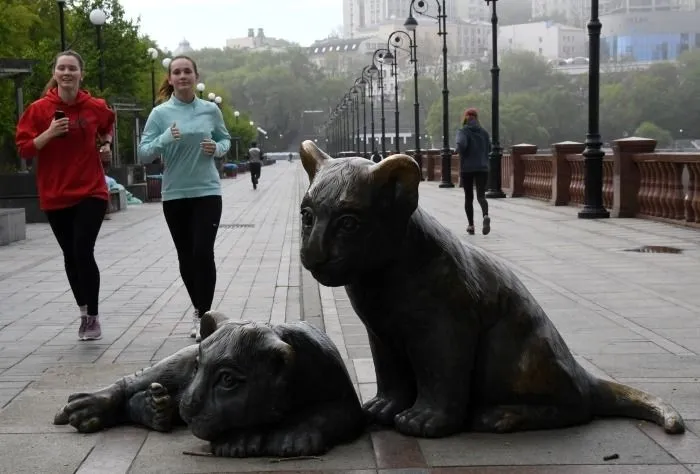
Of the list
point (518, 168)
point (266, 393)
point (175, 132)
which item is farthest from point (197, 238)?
point (518, 168)

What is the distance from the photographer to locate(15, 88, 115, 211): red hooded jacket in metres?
7.83

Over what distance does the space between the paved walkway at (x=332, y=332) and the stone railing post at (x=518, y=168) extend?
36.8 ft

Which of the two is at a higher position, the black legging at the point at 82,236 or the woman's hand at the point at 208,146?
the woman's hand at the point at 208,146

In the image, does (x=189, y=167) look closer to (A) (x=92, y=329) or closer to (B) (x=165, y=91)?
(B) (x=165, y=91)

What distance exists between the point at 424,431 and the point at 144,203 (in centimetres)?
2914

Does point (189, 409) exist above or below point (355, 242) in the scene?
below

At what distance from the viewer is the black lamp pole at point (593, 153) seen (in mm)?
21703

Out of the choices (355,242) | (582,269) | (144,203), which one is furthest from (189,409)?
(144,203)

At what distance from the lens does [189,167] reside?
8023mm

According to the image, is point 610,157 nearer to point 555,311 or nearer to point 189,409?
point 555,311

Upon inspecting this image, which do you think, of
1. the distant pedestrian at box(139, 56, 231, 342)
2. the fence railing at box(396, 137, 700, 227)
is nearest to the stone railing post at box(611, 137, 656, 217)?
the fence railing at box(396, 137, 700, 227)

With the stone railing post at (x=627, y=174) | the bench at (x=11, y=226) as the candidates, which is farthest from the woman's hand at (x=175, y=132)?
the stone railing post at (x=627, y=174)

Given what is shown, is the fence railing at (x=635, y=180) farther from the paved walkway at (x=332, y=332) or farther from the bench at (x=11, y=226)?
the bench at (x=11, y=226)

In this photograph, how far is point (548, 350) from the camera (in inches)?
195
